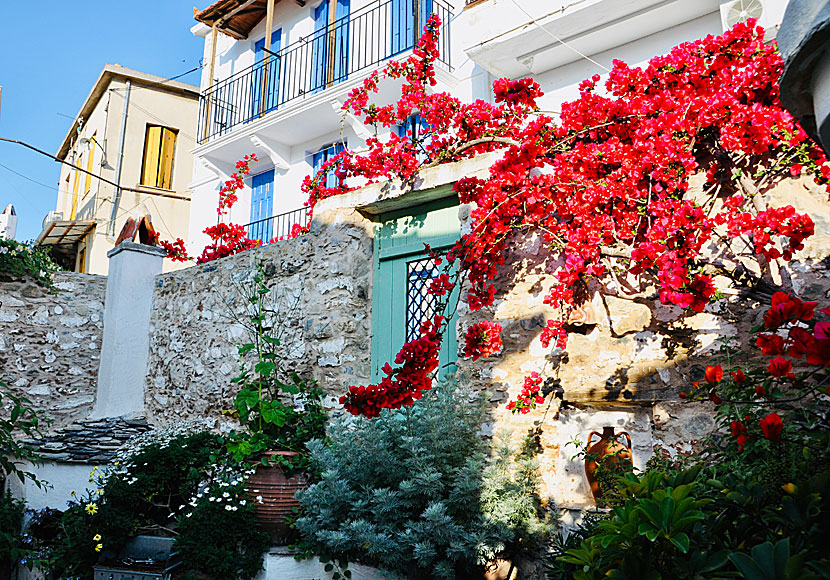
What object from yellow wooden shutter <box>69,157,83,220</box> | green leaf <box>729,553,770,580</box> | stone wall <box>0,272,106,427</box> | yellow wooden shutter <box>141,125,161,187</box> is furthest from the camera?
yellow wooden shutter <box>69,157,83,220</box>

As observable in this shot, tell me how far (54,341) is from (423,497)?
18.3 feet

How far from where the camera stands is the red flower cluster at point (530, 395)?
377 cm

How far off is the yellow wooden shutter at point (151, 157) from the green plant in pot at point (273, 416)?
27.5 feet

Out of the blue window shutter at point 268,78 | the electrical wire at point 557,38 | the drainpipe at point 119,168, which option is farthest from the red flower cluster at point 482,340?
the drainpipe at point 119,168

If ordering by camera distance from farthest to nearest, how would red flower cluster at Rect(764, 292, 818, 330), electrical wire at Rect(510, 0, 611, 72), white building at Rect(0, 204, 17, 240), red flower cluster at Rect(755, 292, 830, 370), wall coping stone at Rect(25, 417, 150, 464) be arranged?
white building at Rect(0, 204, 17, 240), electrical wire at Rect(510, 0, 611, 72), wall coping stone at Rect(25, 417, 150, 464), red flower cluster at Rect(764, 292, 818, 330), red flower cluster at Rect(755, 292, 830, 370)

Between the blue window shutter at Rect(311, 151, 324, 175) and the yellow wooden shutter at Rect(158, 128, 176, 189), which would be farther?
the yellow wooden shutter at Rect(158, 128, 176, 189)

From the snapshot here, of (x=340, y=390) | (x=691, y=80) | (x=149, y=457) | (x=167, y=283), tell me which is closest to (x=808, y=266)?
(x=691, y=80)

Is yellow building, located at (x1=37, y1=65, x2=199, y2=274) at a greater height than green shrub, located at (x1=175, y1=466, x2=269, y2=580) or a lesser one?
greater

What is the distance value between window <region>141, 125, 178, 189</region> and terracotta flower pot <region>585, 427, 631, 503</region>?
1194 cm

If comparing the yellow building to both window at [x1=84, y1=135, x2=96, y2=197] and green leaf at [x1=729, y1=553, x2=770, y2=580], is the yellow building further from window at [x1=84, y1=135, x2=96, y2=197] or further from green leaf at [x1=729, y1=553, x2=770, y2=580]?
green leaf at [x1=729, y1=553, x2=770, y2=580]

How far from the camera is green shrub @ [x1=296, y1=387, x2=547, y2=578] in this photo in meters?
3.36

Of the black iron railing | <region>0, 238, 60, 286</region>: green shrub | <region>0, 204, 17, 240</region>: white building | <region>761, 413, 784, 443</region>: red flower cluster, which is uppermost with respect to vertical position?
<region>0, 204, 17, 240</region>: white building

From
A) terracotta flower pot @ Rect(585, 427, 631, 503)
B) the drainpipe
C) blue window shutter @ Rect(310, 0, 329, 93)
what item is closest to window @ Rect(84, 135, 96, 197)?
the drainpipe

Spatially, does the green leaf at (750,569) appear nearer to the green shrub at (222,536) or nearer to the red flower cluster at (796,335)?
the red flower cluster at (796,335)
